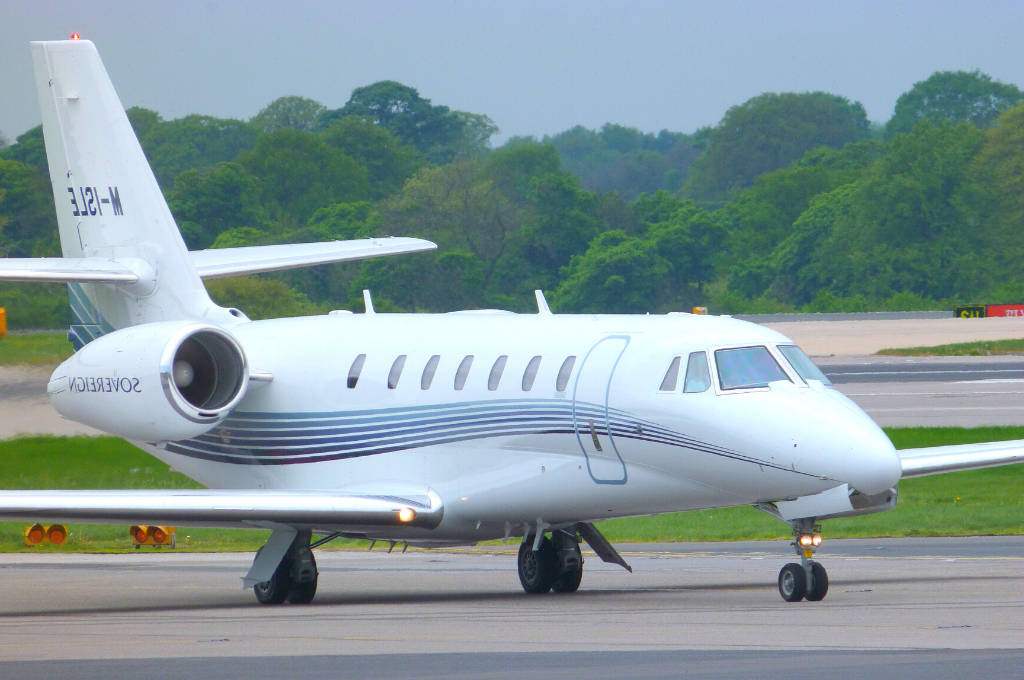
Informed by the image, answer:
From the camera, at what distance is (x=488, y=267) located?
5959cm

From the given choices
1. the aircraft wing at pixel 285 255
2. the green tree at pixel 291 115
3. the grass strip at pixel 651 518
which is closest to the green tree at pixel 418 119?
the green tree at pixel 291 115

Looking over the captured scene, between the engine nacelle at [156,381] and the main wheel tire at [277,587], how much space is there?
2165 millimetres

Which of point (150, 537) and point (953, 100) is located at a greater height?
point (953, 100)

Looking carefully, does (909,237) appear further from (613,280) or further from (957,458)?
(957,458)

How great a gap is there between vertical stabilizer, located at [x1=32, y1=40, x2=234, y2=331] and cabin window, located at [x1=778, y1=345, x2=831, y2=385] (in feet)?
30.4

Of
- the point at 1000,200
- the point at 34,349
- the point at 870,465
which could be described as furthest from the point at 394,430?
the point at 1000,200

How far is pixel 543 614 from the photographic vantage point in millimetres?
16719

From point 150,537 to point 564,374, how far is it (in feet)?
46.7

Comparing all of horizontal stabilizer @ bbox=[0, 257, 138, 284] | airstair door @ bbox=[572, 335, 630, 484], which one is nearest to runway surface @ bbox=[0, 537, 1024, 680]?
airstair door @ bbox=[572, 335, 630, 484]

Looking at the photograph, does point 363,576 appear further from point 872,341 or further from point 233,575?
point 872,341

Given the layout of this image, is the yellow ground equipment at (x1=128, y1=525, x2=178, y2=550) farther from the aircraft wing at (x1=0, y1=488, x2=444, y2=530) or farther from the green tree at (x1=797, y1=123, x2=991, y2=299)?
the green tree at (x1=797, y1=123, x2=991, y2=299)

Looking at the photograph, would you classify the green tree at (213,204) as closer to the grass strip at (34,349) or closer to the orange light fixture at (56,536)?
the orange light fixture at (56,536)

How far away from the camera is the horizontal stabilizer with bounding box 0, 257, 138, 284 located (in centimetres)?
2070

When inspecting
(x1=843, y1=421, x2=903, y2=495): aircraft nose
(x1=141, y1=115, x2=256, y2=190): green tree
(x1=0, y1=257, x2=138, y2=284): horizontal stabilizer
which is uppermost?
(x1=141, y1=115, x2=256, y2=190): green tree
